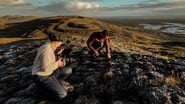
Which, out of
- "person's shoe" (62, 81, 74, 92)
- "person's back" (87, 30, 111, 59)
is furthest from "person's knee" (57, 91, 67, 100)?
"person's back" (87, 30, 111, 59)

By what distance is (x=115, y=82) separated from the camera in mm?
13539

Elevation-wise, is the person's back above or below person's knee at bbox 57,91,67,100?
above

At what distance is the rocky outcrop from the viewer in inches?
477

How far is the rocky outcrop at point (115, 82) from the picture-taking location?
39.7 ft

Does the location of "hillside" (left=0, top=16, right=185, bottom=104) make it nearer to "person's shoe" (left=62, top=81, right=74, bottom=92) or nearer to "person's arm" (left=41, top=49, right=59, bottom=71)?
"person's shoe" (left=62, top=81, right=74, bottom=92)

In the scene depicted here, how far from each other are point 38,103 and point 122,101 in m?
3.55

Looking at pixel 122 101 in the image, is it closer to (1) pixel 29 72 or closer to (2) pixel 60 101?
(2) pixel 60 101

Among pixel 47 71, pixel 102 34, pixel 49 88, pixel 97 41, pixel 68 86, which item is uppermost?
pixel 102 34

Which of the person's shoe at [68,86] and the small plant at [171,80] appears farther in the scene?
the person's shoe at [68,86]

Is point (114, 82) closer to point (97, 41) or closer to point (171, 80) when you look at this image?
point (171, 80)

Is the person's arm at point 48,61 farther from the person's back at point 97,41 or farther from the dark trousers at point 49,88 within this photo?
the person's back at point 97,41

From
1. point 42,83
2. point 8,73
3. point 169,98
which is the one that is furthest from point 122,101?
point 8,73

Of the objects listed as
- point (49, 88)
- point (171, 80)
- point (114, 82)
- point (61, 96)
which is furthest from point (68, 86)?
point (171, 80)

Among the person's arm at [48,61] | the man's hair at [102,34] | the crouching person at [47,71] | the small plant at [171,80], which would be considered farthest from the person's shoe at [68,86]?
the man's hair at [102,34]
